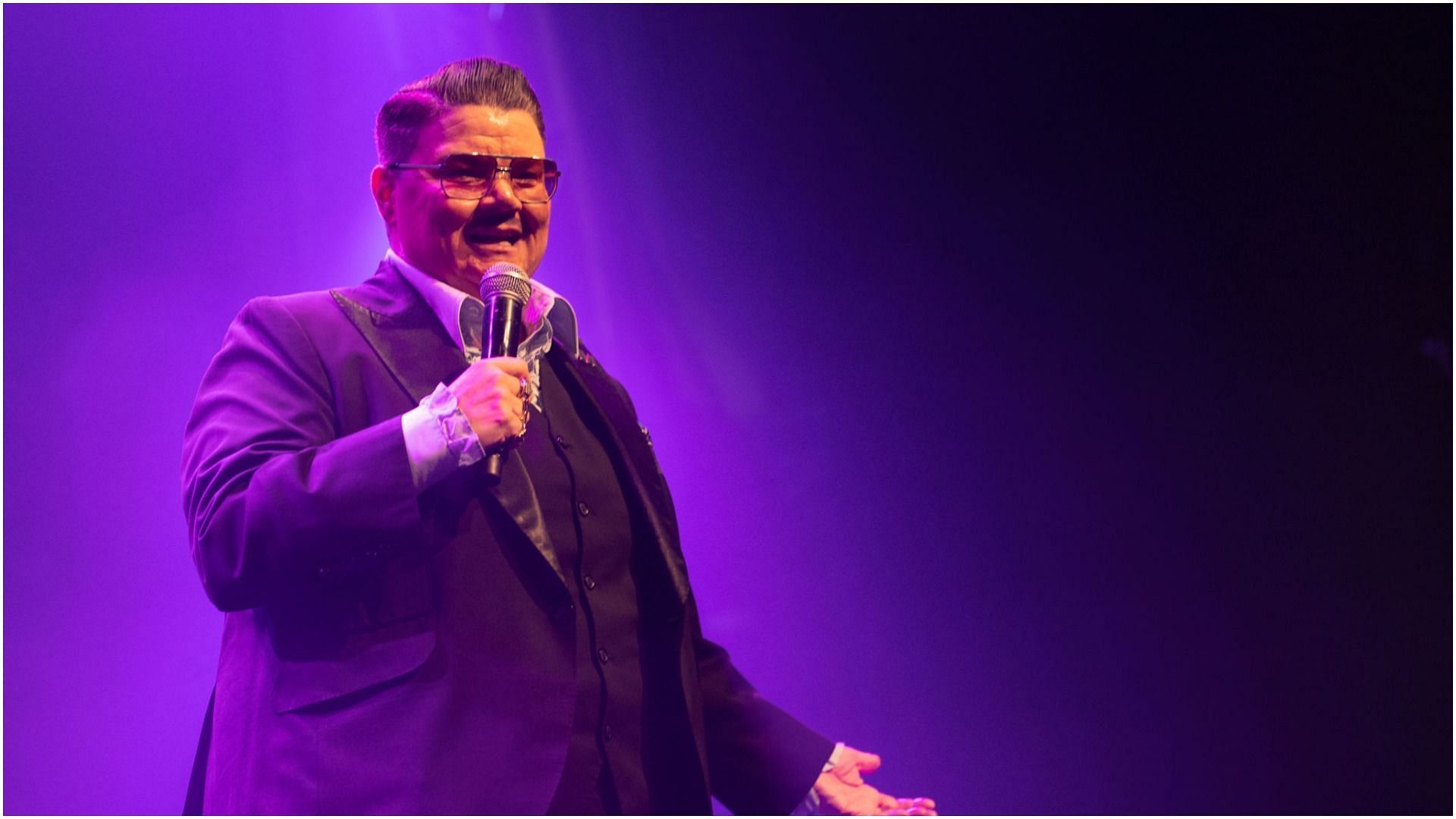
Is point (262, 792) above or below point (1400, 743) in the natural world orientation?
below

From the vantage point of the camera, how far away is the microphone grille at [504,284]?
1.43 metres

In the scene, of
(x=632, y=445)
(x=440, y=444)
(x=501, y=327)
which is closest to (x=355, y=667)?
(x=440, y=444)

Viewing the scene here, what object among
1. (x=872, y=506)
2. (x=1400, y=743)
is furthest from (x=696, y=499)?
(x=1400, y=743)

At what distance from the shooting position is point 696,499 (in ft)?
8.18

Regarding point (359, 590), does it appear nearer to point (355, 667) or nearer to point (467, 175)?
point (355, 667)

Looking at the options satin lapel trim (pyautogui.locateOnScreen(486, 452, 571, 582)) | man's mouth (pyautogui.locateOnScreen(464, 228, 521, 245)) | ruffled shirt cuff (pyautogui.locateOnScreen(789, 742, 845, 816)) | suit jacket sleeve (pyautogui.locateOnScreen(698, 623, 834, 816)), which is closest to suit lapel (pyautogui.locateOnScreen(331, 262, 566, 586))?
satin lapel trim (pyautogui.locateOnScreen(486, 452, 571, 582))

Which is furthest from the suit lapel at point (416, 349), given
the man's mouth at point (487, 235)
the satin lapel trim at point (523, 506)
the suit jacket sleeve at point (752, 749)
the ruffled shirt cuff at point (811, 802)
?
the ruffled shirt cuff at point (811, 802)

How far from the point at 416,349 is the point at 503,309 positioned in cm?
17

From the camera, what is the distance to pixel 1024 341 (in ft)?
9.08

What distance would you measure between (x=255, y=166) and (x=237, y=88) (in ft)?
0.48

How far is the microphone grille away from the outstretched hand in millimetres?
858

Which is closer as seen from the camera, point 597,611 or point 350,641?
point 350,641

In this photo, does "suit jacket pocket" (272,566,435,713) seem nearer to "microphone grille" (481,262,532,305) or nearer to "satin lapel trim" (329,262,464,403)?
"satin lapel trim" (329,262,464,403)

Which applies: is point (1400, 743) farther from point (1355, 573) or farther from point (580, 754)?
point (580, 754)
